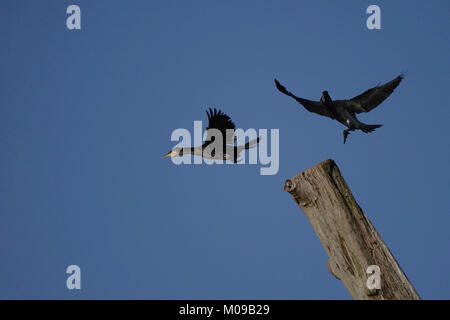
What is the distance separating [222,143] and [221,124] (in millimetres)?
413

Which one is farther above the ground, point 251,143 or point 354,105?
point 354,105

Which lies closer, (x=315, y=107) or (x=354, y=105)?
(x=354, y=105)

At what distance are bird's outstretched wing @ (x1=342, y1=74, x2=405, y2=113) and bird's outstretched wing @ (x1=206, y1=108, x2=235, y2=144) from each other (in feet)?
8.24

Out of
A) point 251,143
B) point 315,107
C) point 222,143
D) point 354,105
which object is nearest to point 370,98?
point 354,105

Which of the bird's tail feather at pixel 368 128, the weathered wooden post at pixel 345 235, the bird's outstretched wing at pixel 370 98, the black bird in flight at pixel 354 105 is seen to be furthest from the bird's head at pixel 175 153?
the weathered wooden post at pixel 345 235

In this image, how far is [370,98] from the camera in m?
11.7

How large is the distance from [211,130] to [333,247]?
7.27 m

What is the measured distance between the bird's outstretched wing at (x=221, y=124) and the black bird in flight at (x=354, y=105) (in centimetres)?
153

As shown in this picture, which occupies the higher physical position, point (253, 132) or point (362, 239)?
point (253, 132)

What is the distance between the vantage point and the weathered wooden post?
15.3 feet

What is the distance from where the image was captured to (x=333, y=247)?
4781 mm

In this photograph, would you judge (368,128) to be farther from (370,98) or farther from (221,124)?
(221,124)
